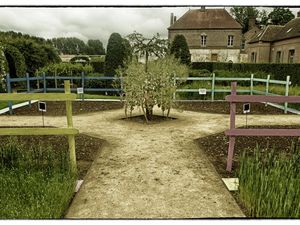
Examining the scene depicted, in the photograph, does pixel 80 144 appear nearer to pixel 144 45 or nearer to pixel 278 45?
pixel 144 45

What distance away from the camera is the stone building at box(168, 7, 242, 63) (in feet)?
107

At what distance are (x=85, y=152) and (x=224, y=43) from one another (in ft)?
103

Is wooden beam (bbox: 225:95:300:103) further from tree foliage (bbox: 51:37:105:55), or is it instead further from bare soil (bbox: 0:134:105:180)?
tree foliage (bbox: 51:37:105:55)

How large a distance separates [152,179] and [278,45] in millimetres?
28538

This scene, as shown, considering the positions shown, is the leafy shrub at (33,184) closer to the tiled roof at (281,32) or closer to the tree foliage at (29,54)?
the tree foliage at (29,54)

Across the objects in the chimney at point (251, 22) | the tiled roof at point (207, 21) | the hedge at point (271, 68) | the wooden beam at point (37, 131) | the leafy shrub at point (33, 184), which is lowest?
the leafy shrub at point (33, 184)

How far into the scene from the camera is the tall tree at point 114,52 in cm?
1595

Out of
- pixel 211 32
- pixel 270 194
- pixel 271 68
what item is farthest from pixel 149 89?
pixel 211 32

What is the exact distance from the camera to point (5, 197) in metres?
3.00

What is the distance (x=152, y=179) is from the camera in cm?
371

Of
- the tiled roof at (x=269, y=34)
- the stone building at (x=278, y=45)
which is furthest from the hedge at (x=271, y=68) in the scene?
the tiled roof at (x=269, y=34)

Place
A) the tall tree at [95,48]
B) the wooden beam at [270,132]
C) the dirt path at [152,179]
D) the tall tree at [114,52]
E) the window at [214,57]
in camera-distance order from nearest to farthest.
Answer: the dirt path at [152,179], the wooden beam at [270,132], the tall tree at [114,52], the window at [214,57], the tall tree at [95,48]

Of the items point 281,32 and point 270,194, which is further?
point 281,32

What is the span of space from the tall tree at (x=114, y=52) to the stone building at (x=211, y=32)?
1752 centimetres
